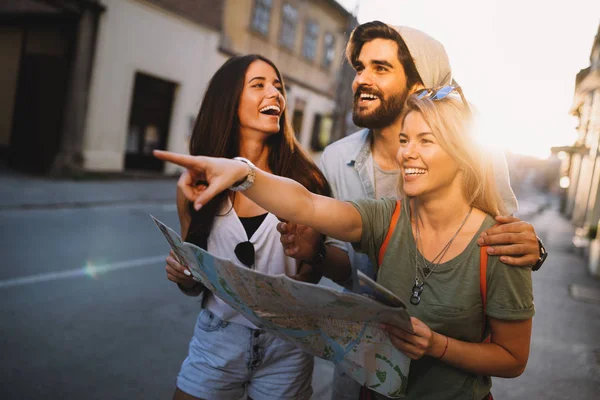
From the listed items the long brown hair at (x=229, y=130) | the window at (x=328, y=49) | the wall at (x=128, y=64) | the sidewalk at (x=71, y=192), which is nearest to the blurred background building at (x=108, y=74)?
the wall at (x=128, y=64)

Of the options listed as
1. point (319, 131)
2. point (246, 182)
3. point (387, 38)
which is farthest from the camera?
point (319, 131)

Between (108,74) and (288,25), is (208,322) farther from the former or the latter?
(288,25)

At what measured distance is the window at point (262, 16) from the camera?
1703 cm

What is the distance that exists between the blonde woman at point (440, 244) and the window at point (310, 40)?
20.0 metres

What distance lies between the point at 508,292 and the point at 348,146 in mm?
1179

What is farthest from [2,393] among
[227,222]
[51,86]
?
[51,86]

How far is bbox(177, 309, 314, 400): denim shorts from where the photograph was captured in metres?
1.85

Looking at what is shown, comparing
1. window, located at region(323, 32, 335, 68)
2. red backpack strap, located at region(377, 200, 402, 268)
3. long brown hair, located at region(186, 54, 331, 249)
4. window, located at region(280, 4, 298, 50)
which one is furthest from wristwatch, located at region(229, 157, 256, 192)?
window, located at region(323, 32, 335, 68)

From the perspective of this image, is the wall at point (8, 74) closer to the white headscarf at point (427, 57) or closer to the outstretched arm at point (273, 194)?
the white headscarf at point (427, 57)

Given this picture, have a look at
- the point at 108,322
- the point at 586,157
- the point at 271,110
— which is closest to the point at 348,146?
the point at 271,110

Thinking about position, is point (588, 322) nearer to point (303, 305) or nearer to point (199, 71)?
point (303, 305)

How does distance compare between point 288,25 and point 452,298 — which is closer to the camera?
point 452,298

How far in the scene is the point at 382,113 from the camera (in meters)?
2.21

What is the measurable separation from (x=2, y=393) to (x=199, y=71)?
44.7 ft
